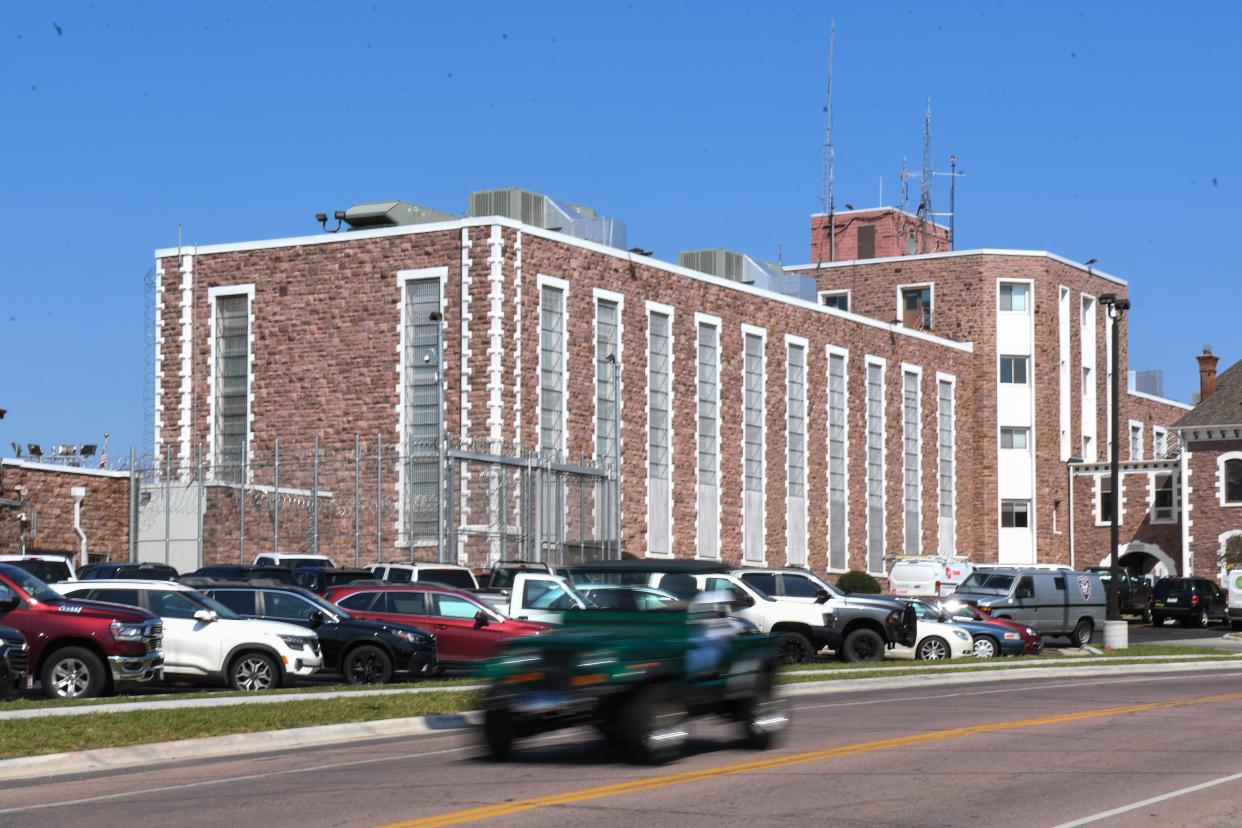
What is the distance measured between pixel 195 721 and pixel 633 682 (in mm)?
6146

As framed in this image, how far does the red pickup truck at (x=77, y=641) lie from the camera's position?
74.8 ft

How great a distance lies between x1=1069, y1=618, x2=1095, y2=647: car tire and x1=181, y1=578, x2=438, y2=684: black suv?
Result: 72.5 ft

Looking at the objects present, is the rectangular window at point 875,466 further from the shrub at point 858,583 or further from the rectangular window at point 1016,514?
the rectangular window at point 1016,514

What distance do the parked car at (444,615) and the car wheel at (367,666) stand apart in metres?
1.20

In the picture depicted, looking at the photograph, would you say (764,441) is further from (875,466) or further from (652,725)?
(652,725)

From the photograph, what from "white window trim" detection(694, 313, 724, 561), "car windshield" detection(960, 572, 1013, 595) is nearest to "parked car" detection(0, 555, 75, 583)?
Result: "car windshield" detection(960, 572, 1013, 595)

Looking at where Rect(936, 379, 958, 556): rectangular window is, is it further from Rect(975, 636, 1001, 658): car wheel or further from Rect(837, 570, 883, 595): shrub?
Rect(975, 636, 1001, 658): car wheel

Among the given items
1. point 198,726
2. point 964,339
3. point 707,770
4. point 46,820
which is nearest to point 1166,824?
point 707,770

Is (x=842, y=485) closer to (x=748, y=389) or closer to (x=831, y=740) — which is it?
(x=748, y=389)

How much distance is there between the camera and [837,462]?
70625 millimetres

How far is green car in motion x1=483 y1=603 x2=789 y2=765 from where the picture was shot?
49.5ft

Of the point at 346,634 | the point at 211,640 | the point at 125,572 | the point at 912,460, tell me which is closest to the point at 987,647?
the point at 346,634

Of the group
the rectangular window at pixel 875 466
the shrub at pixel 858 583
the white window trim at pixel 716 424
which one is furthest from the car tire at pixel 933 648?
the rectangular window at pixel 875 466

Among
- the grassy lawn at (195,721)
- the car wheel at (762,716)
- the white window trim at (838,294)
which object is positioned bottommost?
the grassy lawn at (195,721)
